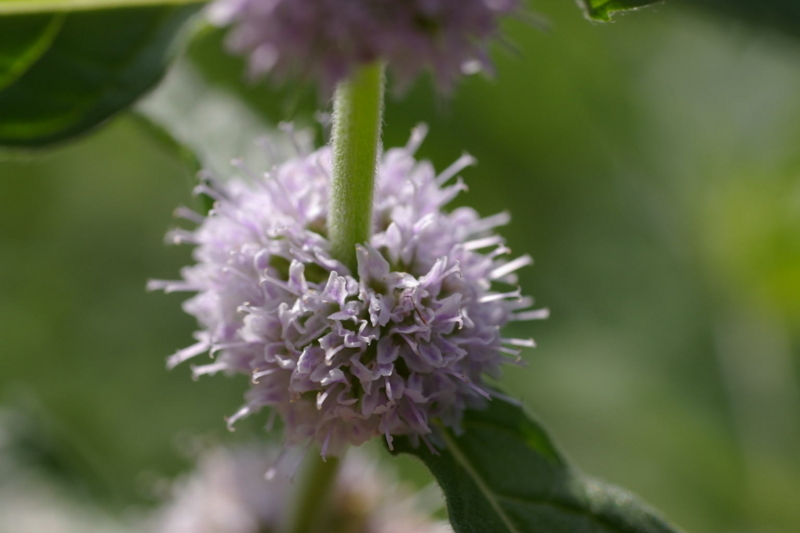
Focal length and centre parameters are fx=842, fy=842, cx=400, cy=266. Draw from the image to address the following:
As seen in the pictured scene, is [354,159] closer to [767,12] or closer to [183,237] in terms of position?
[183,237]

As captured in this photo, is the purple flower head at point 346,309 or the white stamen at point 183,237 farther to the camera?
the white stamen at point 183,237

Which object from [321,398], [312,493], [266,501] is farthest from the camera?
[266,501]

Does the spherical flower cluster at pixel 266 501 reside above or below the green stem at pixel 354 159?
below

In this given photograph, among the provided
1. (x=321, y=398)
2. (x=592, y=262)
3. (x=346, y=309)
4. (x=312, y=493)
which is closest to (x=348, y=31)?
(x=346, y=309)

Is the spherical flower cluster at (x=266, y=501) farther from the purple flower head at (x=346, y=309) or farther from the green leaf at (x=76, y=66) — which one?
the green leaf at (x=76, y=66)

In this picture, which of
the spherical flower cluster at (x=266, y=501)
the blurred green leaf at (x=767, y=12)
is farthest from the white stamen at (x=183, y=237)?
the blurred green leaf at (x=767, y=12)

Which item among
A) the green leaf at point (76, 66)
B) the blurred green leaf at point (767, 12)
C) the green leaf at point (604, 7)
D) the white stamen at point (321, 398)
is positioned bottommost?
the white stamen at point (321, 398)

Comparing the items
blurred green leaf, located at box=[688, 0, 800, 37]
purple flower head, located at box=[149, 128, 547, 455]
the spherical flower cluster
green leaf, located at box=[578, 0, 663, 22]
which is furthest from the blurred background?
blurred green leaf, located at box=[688, 0, 800, 37]
